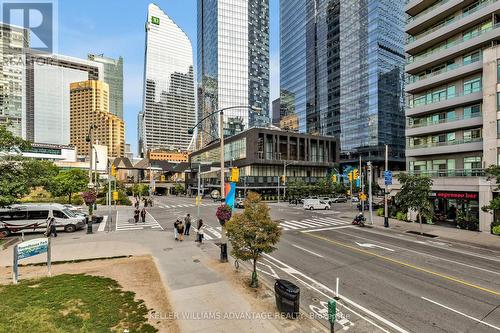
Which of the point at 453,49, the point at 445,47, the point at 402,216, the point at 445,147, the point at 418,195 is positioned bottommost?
the point at 402,216

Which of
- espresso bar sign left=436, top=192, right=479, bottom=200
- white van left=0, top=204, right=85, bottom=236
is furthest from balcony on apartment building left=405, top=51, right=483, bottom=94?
white van left=0, top=204, right=85, bottom=236

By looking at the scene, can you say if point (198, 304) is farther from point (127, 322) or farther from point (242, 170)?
point (242, 170)

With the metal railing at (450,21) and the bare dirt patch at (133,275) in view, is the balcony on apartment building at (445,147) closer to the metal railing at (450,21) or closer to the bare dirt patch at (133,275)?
the metal railing at (450,21)

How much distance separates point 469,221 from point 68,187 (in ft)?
184

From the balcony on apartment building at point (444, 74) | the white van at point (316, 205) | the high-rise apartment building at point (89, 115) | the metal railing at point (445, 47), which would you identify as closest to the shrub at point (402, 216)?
the white van at point (316, 205)

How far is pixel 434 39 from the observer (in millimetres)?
34688

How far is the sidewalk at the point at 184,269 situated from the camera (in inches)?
323

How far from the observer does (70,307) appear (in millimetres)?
A: 8727

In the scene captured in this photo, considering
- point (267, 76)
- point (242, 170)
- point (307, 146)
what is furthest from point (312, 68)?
point (242, 170)

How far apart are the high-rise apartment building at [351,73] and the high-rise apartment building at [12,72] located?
15032 centimetres

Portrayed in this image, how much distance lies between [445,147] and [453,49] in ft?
38.6

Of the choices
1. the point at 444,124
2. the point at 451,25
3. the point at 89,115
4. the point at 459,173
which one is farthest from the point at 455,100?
the point at 89,115

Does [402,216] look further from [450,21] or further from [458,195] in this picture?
[450,21]

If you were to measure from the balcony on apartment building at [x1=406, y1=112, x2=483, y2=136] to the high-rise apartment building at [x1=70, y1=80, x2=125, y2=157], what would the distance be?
193065mm
